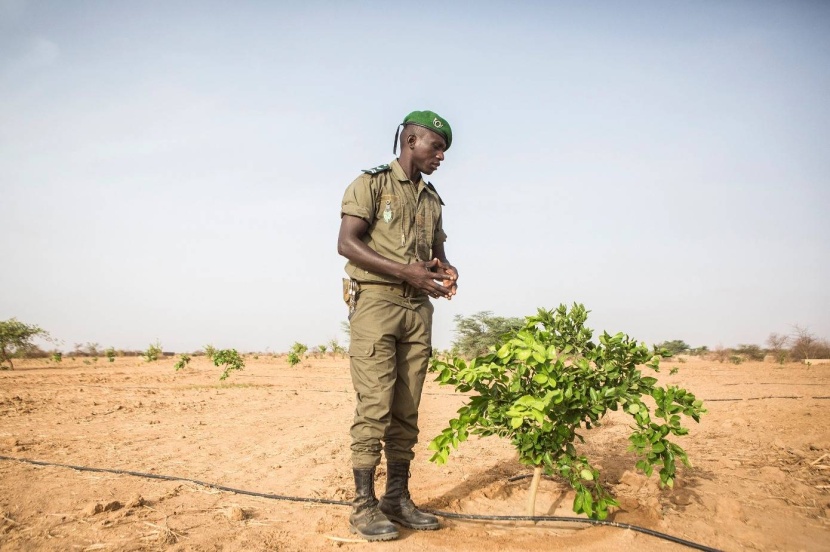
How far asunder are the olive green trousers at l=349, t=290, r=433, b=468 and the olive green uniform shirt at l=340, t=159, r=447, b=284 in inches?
8.1

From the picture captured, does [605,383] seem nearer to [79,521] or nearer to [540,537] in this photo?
[540,537]

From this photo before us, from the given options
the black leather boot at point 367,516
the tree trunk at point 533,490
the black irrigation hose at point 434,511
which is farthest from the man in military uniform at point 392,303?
the tree trunk at point 533,490

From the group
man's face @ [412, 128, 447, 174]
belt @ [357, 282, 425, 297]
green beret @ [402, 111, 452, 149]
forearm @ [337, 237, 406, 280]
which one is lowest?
belt @ [357, 282, 425, 297]

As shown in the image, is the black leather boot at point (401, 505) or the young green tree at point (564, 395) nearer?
the young green tree at point (564, 395)

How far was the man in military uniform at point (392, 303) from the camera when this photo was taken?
2846 mm

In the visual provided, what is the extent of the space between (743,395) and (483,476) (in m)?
6.66

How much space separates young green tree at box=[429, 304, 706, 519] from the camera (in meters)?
2.60

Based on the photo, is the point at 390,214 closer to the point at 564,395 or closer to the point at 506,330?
the point at 564,395

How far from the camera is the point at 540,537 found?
279 centimetres

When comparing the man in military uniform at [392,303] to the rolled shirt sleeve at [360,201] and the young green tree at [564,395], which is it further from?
the young green tree at [564,395]

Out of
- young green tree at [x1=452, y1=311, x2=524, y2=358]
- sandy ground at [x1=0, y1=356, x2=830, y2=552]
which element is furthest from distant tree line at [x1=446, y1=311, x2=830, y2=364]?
sandy ground at [x1=0, y1=356, x2=830, y2=552]

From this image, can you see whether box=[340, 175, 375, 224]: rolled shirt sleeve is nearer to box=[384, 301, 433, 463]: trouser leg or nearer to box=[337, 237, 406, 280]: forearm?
box=[337, 237, 406, 280]: forearm

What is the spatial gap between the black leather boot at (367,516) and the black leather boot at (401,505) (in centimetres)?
18

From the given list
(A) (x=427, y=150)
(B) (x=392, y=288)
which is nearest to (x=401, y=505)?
(B) (x=392, y=288)
